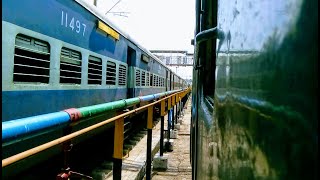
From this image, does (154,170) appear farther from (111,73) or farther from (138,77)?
(138,77)

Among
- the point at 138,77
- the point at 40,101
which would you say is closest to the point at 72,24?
the point at 40,101

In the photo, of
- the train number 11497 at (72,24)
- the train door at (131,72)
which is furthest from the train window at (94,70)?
the train door at (131,72)

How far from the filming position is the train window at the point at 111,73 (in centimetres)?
645

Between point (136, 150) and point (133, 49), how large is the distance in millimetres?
3493

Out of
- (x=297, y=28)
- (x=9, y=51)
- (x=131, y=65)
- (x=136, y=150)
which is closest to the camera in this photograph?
(x=297, y=28)

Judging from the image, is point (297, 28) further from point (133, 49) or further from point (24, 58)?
point (133, 49)

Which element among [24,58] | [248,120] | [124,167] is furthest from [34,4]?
[248,120]

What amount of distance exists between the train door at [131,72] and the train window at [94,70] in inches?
101

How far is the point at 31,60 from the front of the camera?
3.56 metres

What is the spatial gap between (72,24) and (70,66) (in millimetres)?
589

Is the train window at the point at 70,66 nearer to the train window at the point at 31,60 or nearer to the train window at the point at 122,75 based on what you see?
the train window at the point at 31,60

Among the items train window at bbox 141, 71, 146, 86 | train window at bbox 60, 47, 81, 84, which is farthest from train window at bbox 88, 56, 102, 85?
train window at bbox 141, 71, 146, 86

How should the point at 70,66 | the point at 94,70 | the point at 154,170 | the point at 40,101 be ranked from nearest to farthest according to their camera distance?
1. the point at 40,101
2. the point at 70,66
3. the point at 154,170
4. the point at 94,70

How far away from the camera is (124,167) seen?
473 centimetres
